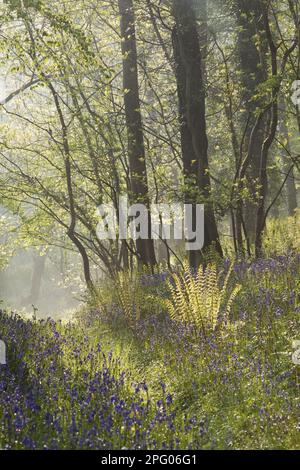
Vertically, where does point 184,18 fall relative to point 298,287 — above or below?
above

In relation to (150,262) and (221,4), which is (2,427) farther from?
(221,4)

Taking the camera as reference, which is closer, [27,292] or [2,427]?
[2,427]

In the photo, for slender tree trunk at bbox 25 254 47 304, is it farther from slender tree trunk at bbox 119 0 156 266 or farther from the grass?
the grass

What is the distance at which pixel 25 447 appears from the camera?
3816 mm

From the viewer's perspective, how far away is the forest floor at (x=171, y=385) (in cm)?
409

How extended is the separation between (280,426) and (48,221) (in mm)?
9734

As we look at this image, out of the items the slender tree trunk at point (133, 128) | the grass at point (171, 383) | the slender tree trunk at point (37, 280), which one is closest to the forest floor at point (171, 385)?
the grass at point (171, 383)

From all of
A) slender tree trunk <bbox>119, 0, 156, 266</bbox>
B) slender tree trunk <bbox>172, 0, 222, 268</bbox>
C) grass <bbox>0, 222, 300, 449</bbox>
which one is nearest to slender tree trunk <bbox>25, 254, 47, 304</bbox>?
slender tree trunk <bbox>119, 0, 156, 266</bbox>

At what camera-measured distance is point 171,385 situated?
5.52 metres

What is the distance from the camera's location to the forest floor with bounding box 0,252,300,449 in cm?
409

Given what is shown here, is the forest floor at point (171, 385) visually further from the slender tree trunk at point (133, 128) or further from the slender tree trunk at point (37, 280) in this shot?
the slender tree trunk at point (37, 280)

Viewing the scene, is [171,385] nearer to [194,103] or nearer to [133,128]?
[194,103]
